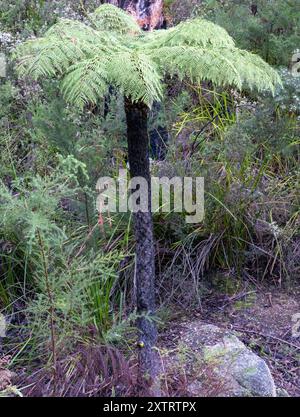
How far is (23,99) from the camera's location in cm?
541

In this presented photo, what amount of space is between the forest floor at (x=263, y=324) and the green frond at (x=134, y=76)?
1911mm

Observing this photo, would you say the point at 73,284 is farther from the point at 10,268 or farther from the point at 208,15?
the point at 208,15

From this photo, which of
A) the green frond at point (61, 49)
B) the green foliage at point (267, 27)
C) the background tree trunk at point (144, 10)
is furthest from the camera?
the green foliage at point (267, 27)

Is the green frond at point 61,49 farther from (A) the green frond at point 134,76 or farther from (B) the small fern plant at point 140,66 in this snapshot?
(A) the green frond at point 134,76

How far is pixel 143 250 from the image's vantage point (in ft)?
9.62

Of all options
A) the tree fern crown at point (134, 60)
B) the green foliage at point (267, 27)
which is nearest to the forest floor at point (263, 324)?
the tree fern crown at point (134, 60)

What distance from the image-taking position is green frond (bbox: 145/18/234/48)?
2.59 meters

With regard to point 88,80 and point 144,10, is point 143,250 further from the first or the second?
point 144,10

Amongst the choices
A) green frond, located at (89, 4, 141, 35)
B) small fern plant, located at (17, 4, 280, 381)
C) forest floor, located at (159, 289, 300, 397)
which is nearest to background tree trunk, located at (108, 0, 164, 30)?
green frond, located at (89, 4, 141, 35)

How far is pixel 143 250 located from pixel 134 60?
955 millimetres

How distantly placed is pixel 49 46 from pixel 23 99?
303cm

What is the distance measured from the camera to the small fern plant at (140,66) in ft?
7.80

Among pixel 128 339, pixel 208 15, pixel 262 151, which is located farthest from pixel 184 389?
pixel 208 15

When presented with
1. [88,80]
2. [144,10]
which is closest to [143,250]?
[88,80]
